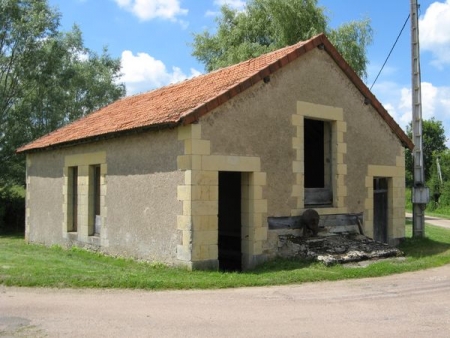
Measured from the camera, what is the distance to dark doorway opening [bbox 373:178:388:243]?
1402 cm

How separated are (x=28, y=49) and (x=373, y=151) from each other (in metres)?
15.7

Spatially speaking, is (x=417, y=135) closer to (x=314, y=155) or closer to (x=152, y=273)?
(x=314, y=155)

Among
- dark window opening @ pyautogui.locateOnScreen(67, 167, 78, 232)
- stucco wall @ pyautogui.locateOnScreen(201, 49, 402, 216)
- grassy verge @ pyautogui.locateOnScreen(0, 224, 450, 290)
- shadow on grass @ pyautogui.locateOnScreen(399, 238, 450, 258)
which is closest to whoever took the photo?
grassy verge @ pyautogui.locateOnScreen(0, 224, 450, 290)

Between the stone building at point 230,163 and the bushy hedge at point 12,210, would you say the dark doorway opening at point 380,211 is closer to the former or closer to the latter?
the stone building at point 230,163

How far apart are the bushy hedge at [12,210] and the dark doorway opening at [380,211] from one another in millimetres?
15266

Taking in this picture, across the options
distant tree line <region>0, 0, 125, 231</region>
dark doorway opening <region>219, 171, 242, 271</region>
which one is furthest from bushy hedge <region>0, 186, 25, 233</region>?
dark doorway opening <region>219, 171, 242, 271</region>

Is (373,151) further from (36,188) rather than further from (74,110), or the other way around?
(74,110)

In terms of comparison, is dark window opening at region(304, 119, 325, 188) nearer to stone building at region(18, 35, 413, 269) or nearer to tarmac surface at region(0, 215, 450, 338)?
stone building at region(18, 35, 413, 269)

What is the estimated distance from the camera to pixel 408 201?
38969 millimetres

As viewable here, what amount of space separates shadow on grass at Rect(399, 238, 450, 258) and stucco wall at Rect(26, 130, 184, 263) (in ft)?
19.7

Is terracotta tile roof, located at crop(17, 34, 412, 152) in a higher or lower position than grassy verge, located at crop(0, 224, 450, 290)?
higher

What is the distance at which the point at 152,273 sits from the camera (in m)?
9.34

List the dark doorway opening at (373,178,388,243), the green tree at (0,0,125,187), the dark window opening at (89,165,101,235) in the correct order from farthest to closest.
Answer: the green tree at (0,0,125,187) < the dark doorway opening at (373,178,388,243) < the dark window opening at (89,165,101,235)

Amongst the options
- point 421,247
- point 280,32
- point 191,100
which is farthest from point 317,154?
point 280,32
